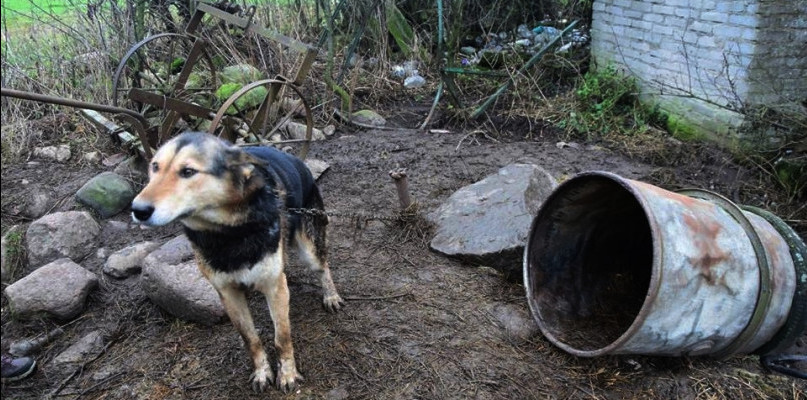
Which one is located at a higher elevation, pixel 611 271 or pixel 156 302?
pixel 156 302

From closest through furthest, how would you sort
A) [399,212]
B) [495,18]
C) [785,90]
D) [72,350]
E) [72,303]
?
1. [72,350]
2. [72,303]
3. [399,212]
4. [785,90]
5. [495,18]

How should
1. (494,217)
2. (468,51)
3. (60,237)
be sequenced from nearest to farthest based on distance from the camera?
1. (494,217)
2. (60,237)
3. (468,51)

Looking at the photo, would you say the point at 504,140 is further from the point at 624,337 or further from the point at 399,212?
the point at 624,337

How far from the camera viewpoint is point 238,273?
105 inches

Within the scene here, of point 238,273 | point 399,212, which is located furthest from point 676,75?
point 238,273

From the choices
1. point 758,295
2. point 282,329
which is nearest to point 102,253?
point 282,329

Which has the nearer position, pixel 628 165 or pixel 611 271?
pixel 611 271

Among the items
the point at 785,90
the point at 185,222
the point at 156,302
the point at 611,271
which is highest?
the point at 185,222

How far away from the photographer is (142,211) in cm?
214

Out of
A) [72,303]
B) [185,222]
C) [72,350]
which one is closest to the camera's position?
[185,222]

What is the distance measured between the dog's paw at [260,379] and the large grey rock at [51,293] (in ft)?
5.29

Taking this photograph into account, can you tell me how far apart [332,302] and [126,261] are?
5.69 feet

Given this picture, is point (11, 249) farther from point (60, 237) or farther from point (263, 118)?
point (263, 118)

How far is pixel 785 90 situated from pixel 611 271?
335 centimetres
